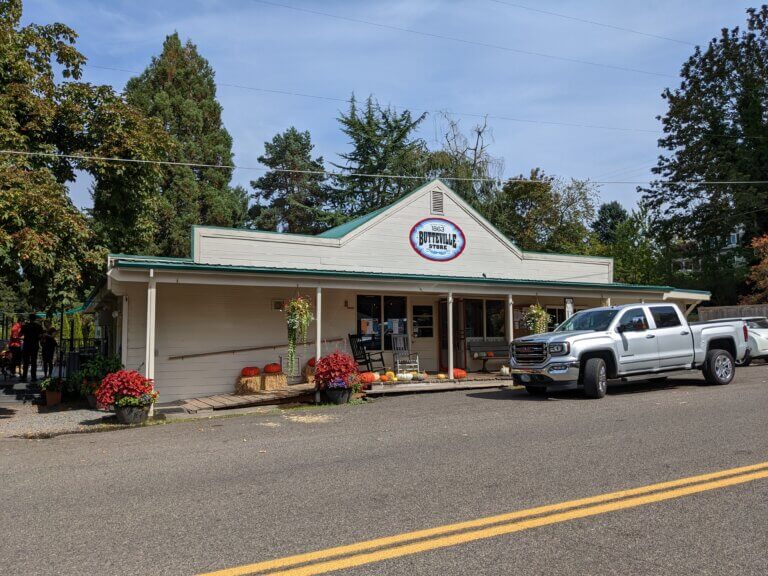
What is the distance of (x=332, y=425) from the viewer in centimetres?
983

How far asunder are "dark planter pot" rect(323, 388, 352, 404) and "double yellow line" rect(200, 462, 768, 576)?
7822 mm

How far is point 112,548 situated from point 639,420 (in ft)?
24.0

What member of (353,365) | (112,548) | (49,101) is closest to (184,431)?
(353,365)

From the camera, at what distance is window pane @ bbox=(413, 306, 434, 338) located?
1761 centimetres

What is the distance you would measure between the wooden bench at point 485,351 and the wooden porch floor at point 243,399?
220 inches

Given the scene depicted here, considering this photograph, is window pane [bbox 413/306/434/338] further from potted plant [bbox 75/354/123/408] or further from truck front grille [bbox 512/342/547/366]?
potted plant [bbox 75/354/123/408]

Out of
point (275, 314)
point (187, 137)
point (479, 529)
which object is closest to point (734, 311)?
point (275, 314)

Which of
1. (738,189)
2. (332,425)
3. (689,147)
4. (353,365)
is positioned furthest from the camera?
(689,147)

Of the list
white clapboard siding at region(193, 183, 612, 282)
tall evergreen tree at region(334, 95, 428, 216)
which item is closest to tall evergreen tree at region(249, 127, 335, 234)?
tall evergreen tree at region(334, 95, 428, 216)

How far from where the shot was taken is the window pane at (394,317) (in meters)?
17.1

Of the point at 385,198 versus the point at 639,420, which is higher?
the point at 385,198

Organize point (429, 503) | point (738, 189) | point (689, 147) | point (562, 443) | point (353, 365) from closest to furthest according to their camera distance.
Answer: point (429, 503) → point (562, 443) → point (353, 365) → point (738, 189) → point (689, 147)

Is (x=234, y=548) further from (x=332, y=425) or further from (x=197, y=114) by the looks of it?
(x=197, y=114)

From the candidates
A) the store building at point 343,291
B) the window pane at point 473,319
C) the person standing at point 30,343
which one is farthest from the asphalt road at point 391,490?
the person standing at point 30,343
